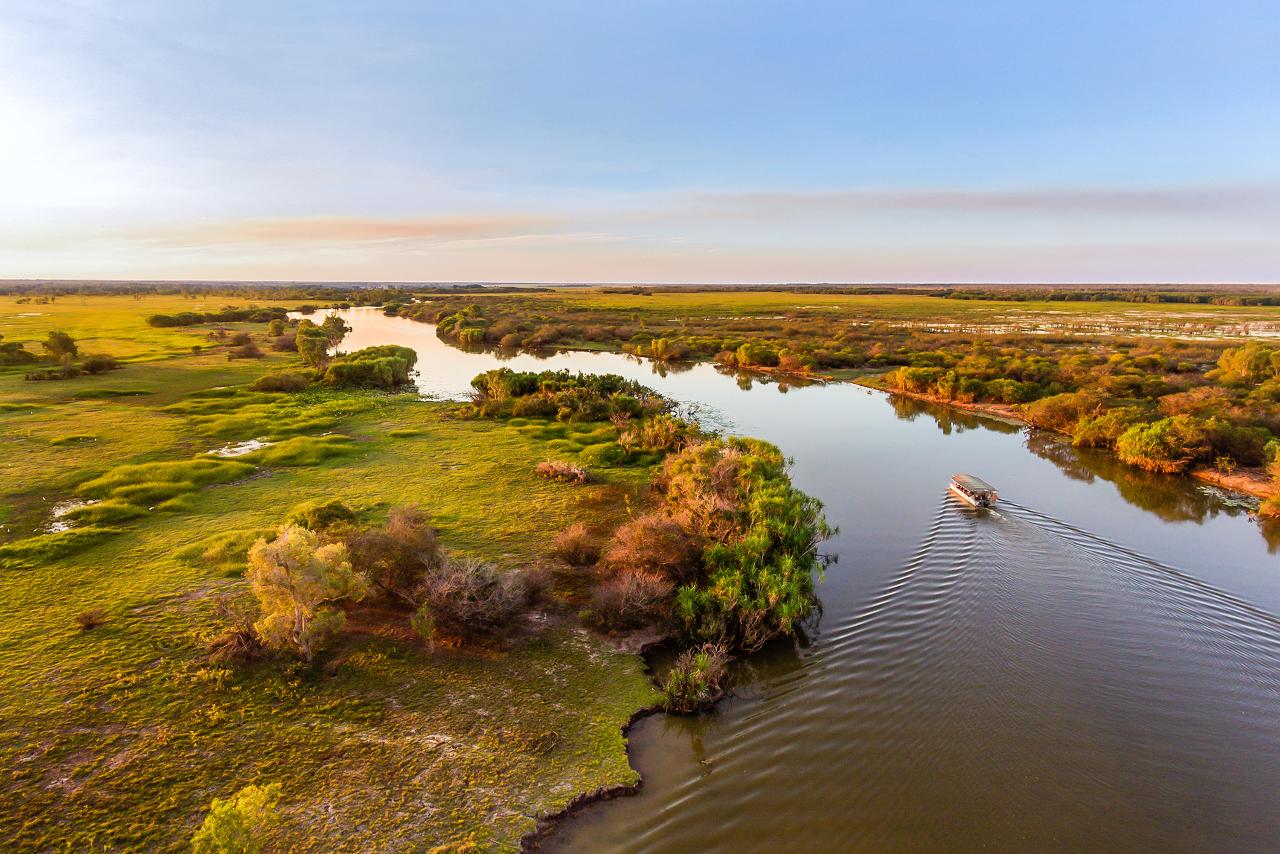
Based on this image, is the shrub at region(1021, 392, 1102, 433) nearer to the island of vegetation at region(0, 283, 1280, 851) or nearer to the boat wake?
the island of vegetation at region(0, 283, 1280, 851)

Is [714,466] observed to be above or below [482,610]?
above

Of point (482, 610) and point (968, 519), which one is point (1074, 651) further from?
point (482, 610)

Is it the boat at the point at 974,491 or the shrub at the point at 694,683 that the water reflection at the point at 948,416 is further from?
the shrub at the point at 694,683

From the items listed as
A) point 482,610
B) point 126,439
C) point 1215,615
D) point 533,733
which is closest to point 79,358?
point 126,439

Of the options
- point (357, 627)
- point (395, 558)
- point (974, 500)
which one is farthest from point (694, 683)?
point (974, 500)

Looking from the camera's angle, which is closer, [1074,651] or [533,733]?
[533,733]

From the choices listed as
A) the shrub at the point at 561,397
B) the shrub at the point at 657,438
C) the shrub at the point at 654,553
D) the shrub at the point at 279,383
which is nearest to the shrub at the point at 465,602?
the shrub at the point at 654,553
